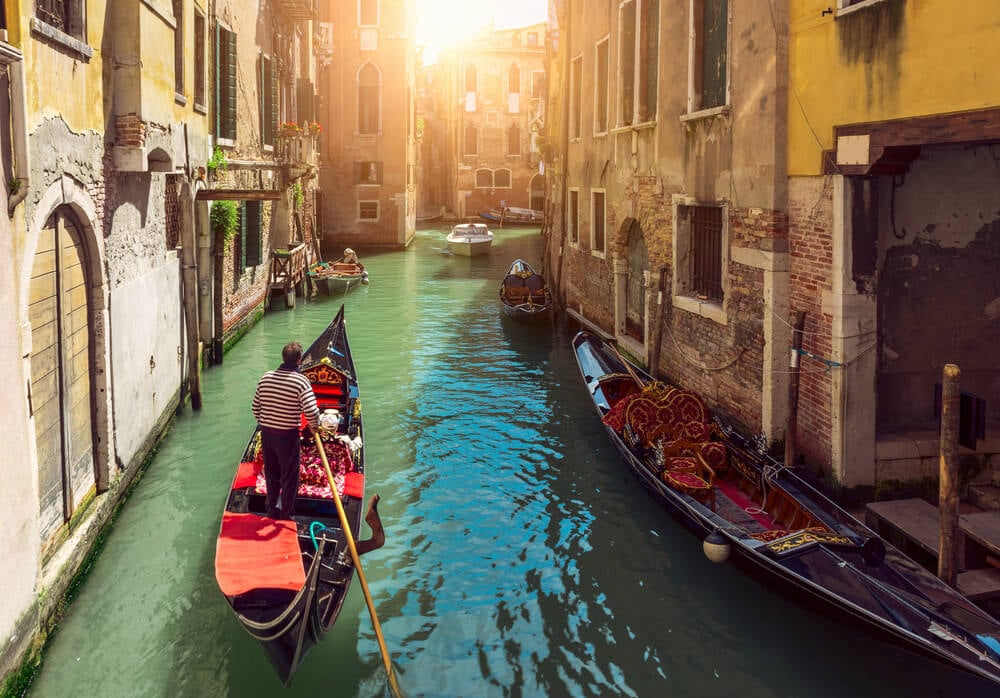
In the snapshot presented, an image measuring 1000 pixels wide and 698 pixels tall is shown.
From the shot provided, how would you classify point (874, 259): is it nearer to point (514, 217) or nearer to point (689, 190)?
point (689, 190)

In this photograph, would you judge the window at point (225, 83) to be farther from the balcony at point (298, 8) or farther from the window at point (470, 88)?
the window at point (470, 88)

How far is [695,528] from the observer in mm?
6449

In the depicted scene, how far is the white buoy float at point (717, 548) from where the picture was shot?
223 inches

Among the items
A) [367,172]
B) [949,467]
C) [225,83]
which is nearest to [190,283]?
[225,83]

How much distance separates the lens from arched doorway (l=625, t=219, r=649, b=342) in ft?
38.9

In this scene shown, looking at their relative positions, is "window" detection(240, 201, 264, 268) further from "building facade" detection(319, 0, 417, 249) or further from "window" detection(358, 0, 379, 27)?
"window" detection(358, 0, 379, 27)

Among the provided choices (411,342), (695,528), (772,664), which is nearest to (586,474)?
(695,528)

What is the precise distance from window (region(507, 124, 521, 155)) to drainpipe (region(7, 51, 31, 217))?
38818 mm

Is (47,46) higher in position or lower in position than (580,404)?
higher

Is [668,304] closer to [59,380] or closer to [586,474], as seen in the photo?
[586,474]

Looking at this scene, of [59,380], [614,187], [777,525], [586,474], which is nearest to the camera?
[59,380]

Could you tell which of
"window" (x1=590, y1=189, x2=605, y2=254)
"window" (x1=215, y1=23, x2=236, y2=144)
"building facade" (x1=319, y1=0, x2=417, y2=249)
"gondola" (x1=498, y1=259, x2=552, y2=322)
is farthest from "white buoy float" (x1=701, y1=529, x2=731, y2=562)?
"building facade" (x1=319, y1=0, x2=417, y2=249)

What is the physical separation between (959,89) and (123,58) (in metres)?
5.76

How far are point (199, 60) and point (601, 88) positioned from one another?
551 centimetres
